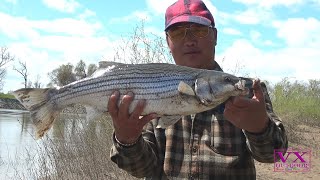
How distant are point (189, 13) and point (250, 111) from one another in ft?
4.04

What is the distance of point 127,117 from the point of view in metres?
3.13

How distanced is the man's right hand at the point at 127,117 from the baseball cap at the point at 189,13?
1.01m

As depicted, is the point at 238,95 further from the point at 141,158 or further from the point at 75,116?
the point at 75,116

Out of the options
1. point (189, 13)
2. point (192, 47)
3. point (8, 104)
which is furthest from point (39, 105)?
point (8, 104)

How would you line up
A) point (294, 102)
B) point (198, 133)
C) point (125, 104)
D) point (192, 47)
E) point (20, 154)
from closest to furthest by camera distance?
point (125, 104) < point (198, 133) < point (192, 47) < point (20, 154) < point (294, 102)

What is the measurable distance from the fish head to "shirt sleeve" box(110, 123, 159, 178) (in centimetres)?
70

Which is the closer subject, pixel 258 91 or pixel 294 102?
pixel 258 91

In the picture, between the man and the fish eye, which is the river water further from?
the fish eye

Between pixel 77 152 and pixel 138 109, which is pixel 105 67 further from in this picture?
pixel 77 152

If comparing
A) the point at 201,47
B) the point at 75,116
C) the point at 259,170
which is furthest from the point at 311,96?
the point at 201,47

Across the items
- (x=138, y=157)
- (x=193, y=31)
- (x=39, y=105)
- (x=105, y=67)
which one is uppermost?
(x=193, y=31)

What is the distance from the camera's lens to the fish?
3031 millimetres

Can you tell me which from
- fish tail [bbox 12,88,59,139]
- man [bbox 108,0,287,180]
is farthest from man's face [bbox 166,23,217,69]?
fish tail [bbox 12,88,59,139]

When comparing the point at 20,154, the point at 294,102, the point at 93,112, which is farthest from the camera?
the point at 294,102
